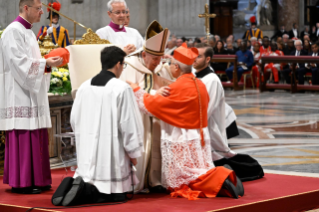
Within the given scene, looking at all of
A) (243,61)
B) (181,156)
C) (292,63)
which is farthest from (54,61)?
(243,61)

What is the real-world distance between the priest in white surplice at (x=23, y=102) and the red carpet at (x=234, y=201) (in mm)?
201

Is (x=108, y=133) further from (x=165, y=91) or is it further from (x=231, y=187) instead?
(x=231, y=187)

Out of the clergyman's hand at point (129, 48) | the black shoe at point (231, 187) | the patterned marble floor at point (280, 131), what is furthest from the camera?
the patterned marble floor at point (280, 131)

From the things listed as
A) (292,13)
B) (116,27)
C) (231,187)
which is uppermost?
(292,13)

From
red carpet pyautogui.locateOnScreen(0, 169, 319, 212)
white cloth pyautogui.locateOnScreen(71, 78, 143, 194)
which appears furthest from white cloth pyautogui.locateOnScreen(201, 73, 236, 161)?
white cloth pyautogui.locateOnScreen(71, 78, 143, 194)

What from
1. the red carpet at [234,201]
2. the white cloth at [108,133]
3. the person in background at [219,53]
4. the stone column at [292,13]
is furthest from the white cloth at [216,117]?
the stone column at [292,13]

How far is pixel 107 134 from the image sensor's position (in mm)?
4395

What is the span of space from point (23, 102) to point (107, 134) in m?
1.02

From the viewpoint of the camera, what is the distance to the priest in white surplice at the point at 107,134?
4348mm

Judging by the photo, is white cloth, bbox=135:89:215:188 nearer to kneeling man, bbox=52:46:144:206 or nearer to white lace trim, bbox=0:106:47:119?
kneeling man, bbox=52:46:144:206

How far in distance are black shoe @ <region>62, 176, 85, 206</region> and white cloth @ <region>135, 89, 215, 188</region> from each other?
86 cm

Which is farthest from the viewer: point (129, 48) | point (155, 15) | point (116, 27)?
point (155, 15)

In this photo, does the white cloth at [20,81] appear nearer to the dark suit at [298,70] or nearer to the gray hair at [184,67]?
the gray hair at [184,67]

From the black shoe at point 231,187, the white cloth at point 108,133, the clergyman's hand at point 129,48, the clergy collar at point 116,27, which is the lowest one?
the black shoe at point 231,187
